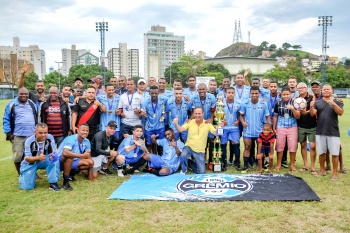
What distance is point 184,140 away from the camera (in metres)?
7.78

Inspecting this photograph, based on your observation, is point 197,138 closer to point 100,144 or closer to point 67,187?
point 100,144

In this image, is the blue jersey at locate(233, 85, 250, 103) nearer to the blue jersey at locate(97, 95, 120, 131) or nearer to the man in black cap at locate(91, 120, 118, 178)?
the blue jersey at locate(97, 95, 120, 131)

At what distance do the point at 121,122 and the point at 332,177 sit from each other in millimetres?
4656

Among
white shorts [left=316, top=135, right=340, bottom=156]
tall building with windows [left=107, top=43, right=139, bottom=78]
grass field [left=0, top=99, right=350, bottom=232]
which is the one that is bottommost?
grass field [left=0, top=99, right=350, bottom=232]

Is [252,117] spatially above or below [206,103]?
below

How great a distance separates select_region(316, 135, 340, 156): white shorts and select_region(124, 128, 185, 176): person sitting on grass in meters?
2.87

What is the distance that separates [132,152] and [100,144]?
2.39 feet

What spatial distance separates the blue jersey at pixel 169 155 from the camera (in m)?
7.13

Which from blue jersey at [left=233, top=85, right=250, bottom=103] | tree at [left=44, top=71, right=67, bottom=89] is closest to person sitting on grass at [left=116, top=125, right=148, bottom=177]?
blue jersey at [left=233, top=85, right=250, bottom=103]

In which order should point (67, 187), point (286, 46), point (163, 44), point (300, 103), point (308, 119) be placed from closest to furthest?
point (67, 187) → point (300, 103) → point (308, 119) → point (163, 44) → point (286, 46)

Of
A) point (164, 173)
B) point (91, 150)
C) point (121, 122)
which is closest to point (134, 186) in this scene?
point (164, 173)

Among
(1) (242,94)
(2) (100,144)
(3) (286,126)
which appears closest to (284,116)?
(3) (286,126)

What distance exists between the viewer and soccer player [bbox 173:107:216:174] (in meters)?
7.04

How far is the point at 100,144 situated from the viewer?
6.87 meters
